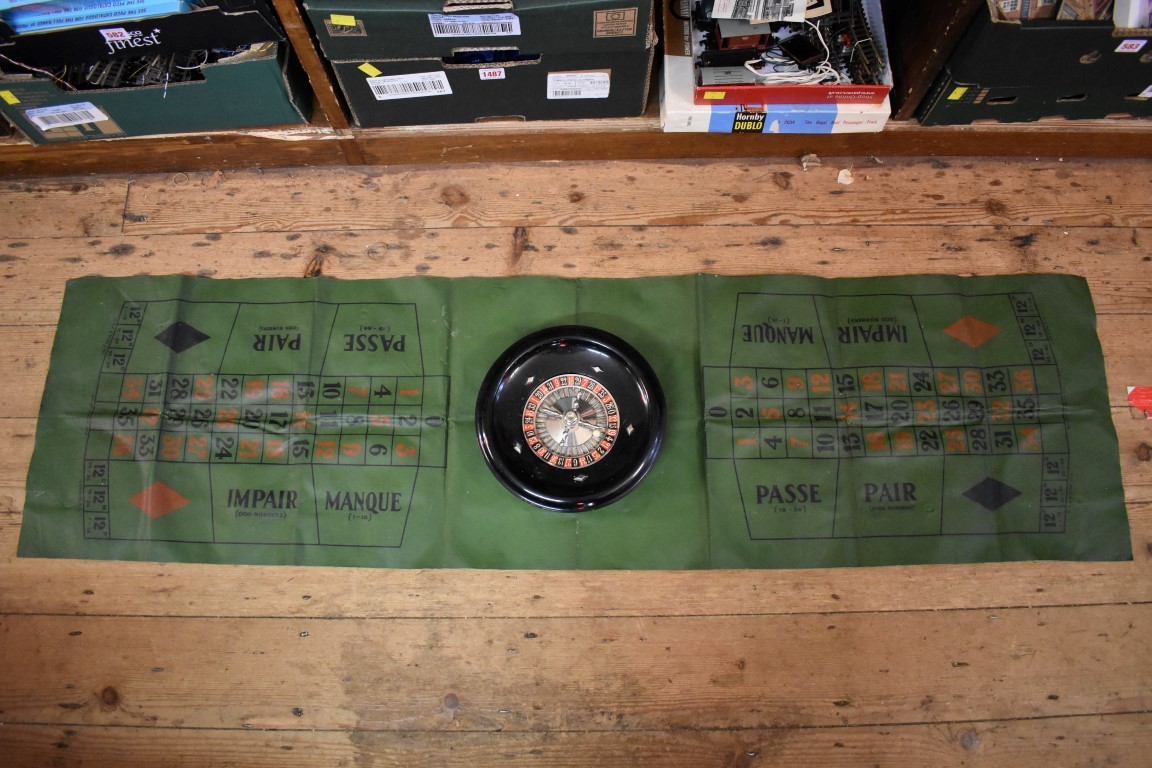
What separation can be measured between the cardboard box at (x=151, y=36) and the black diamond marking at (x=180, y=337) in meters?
0.47

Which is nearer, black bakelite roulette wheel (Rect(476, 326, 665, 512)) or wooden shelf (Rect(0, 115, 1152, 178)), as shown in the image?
black bakelite roulette wheel (Rect(476, 326, 665, 512))

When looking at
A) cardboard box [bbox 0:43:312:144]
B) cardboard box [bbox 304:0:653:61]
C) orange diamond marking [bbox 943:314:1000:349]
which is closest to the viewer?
cardboard box [bbox 304:0:653:61]

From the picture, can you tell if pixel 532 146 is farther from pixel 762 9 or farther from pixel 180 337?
pixel 180 337

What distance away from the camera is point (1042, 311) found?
1.36 m

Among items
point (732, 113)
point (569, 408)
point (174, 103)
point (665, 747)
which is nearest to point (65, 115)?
point (174, 103)

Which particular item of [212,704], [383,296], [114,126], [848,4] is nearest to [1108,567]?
[848,4]

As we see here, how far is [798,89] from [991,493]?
0.80 m

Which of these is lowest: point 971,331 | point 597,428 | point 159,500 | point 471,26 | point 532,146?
point 159,500

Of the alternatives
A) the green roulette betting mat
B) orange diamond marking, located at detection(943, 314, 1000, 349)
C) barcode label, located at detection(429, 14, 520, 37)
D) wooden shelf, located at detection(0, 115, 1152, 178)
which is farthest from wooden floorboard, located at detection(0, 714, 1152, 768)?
barcode label, located at detection(429, 14, 520, 37)

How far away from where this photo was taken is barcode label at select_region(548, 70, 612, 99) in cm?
126

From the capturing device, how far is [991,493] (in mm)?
1284

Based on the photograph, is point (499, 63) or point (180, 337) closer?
point (499, 63)

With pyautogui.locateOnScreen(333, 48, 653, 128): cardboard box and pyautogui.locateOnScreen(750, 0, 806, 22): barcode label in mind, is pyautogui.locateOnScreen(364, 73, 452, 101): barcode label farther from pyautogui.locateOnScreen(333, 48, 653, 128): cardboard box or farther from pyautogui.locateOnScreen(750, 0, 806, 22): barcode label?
pyautogui.locateOnScreen(750, 0, 806, 22): barcode label

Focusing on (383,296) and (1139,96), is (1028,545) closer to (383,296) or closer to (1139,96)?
(1139,96)
